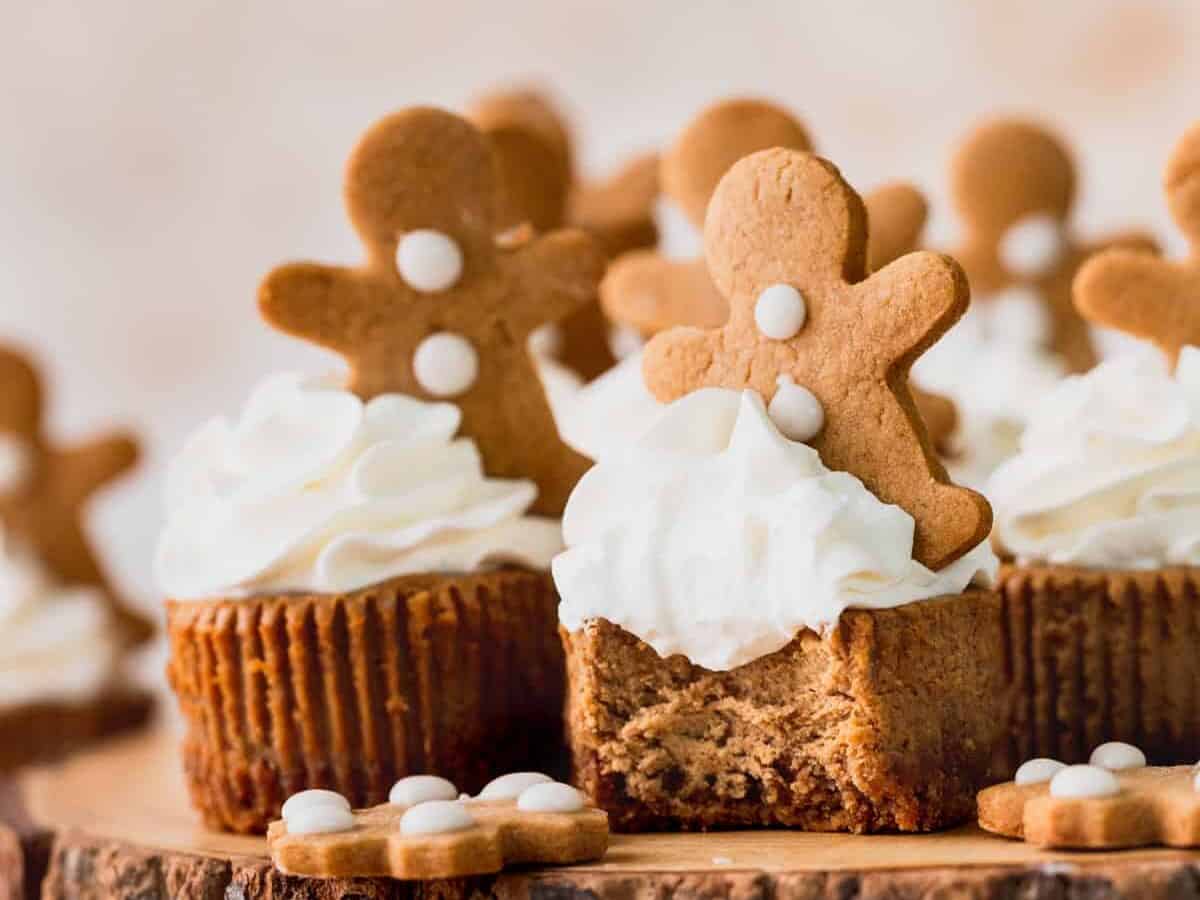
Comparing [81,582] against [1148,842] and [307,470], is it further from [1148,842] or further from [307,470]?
[1148,842]

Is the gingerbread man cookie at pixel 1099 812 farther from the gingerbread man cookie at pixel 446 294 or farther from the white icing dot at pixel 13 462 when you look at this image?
the white icing dot at pixel 13 462

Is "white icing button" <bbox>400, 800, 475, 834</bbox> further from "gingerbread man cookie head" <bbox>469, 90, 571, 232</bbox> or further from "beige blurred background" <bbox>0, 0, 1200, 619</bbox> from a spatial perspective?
"beige blurred background" <bbox>0, 0, 1200, 619</bbox>

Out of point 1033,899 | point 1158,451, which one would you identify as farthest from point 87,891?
point 1158,451

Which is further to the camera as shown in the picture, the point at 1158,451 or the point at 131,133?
the point at 131,133

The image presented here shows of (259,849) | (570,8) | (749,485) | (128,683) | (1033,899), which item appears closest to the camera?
(1033,899)

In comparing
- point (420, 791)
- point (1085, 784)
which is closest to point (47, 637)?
point (420, 791)

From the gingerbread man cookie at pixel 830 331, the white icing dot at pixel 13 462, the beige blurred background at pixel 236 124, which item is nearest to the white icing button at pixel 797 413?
the gingerbread man cookie at pixel 830 331

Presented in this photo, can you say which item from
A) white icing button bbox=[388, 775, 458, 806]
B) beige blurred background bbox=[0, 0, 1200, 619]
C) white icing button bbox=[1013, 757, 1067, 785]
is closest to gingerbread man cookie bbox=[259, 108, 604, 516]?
white icing button bbox=[388, 775, 458, 806]
